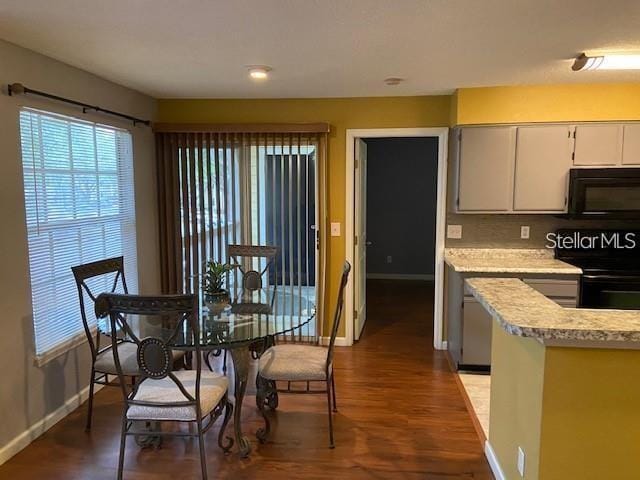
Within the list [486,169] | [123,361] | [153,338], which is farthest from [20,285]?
[486,169]

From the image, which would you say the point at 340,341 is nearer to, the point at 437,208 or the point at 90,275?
the point at 437,208

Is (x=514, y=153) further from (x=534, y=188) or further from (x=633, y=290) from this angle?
(x=633, y=290)

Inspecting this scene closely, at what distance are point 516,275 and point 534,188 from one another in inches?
29.8

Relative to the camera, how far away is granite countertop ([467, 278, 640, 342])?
1.58 meters

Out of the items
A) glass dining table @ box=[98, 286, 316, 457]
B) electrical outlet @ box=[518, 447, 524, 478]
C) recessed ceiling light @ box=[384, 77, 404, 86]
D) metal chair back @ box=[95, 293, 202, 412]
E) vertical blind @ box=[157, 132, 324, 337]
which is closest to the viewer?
electrical outlet @ box=[518, 447, 524, 478]

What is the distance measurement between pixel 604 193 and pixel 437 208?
127 centimetres

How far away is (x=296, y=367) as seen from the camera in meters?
2.78

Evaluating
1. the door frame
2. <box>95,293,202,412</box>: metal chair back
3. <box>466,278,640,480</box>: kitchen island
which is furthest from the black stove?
<box>95,293,202,412</box>: metal chair back

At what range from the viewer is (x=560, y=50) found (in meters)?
2.68

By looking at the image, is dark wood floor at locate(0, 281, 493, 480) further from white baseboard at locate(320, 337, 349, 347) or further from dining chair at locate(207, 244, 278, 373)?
dining chair at locate(207, 244, 278, 373)

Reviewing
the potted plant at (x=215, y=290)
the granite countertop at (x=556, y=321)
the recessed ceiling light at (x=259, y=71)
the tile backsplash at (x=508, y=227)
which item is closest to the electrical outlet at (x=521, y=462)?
the granite countertop at (x=556, y=321)

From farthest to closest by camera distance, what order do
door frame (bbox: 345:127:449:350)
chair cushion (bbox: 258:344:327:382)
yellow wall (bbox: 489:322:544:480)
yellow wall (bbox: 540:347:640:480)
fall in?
door frame (bbox: 345:127:449:350)
chair cushion (bbox: 258:344:327:382)
yellow wall (bbox: 489:322:544:480)
yellow wall (bbox: 540:347:640:480)

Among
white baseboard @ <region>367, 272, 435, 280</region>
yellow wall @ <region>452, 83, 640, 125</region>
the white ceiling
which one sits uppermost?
the white ceiling

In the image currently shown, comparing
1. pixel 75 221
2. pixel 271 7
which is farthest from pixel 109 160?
pixel 271 7
